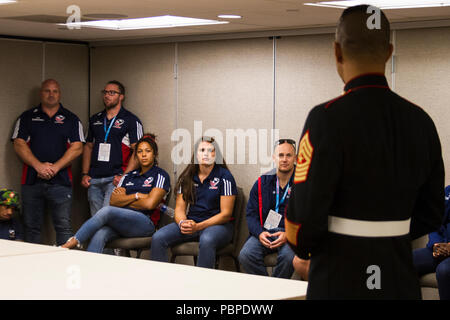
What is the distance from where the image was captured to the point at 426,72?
5.70 m

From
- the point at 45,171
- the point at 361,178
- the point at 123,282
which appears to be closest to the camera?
the point at 361,178

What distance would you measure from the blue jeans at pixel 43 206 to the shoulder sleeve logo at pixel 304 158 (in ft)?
18.4

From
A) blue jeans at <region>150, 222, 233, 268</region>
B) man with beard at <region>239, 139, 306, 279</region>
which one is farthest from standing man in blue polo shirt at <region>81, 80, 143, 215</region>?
man with beard at <region>239, 139, 306, 279</region>

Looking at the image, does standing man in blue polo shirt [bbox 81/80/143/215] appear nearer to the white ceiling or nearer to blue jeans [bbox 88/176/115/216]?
blue jeans [bbox 88/176/115/216]

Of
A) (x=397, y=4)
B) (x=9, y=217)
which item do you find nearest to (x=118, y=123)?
(x=9, y=217)

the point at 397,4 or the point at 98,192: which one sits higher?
the point at 397,4

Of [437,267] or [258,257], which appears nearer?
[437,267]

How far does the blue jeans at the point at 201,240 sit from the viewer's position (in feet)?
19.4

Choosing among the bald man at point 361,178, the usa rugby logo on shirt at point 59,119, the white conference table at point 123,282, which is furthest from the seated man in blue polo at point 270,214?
the bald man at point 361,178

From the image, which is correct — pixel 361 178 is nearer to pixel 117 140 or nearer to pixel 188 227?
pixel 188 227

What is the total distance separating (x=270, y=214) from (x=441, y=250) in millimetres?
1460

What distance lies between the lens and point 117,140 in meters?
7.31

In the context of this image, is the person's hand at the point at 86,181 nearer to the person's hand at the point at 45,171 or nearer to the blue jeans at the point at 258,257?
the person's hand at the point at 45,171

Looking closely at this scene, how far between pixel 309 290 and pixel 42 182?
5586mm
